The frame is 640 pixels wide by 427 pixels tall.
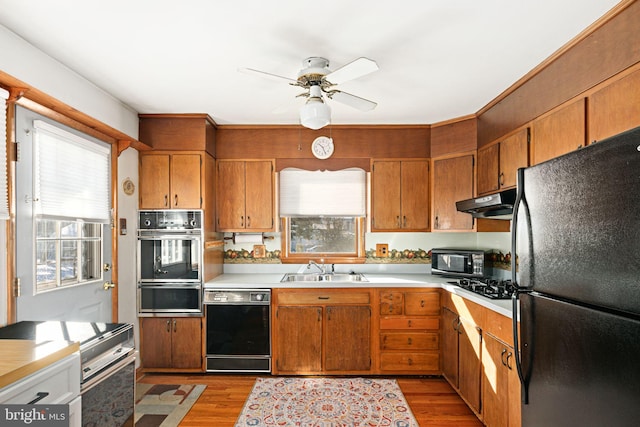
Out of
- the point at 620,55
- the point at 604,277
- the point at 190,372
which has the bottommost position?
the point at 190,372

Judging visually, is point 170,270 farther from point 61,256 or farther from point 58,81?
point 58,81

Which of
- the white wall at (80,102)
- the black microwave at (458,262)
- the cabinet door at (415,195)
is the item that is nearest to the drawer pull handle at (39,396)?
the white wall at (80,102)

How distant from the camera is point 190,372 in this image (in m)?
3.42

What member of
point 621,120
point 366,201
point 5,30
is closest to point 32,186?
point 5,30

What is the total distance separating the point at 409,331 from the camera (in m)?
3.41

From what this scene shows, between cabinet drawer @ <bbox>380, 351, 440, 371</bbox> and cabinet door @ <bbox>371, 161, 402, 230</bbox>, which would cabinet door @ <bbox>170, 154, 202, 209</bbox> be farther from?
cabinet drawer @ <bbox>380, 351, 440, 371</bbox>

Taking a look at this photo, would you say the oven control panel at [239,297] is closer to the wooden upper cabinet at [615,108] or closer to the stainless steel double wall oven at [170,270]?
the stainless steel double wall oven at [170,270]

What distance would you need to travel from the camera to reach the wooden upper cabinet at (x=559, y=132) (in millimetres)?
2006

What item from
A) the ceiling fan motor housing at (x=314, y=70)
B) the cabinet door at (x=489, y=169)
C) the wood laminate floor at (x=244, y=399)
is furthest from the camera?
the cabinet door at (x=489, y=169)

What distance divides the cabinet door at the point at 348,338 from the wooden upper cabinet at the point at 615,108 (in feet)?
7.45

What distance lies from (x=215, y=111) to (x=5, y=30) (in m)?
1.59

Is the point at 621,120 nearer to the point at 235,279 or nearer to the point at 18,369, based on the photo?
the point at 18,369

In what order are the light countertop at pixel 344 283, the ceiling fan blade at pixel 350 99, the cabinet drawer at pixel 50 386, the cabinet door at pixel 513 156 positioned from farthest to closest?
the light countertop at pixel 344 283 → the cabinet door at pixel 513 156 → the ceiling fan blade at pixel 350 99 → the cabinet drawer at pixel 50 386

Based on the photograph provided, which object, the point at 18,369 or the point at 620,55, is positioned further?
the point at 620,55
